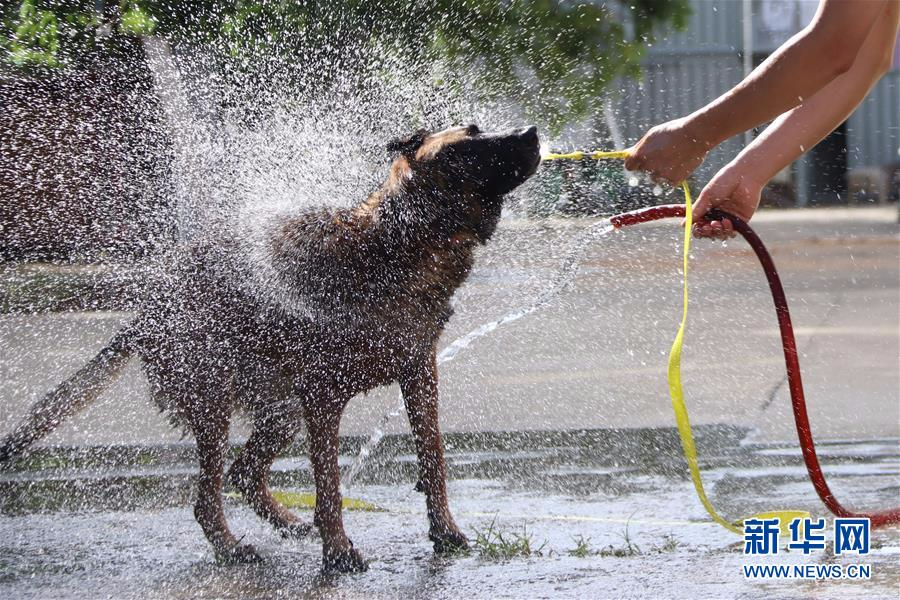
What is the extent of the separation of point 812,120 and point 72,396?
2722 millimetres

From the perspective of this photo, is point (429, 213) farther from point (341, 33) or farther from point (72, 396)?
point (341, 33)

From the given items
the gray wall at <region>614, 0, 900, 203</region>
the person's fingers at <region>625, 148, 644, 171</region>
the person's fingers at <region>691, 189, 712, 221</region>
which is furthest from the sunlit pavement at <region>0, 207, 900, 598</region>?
the gray wall at <region>614, 0, 900, 203</region>

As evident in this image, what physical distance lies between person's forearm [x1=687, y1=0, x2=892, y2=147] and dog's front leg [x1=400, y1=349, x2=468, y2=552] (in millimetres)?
1257

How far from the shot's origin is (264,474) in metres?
4.11

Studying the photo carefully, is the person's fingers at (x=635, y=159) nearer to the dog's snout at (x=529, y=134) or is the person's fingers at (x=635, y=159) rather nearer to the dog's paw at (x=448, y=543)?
the dog's snout at (x=529, y=134)

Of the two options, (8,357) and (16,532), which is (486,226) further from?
(8,357)

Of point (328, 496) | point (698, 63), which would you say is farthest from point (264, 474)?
point (698, 63)

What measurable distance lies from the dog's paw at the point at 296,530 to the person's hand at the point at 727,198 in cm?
171

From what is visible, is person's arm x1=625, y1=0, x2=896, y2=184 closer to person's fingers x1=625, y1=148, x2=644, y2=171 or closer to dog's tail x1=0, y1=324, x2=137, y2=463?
person's fingers x1=625, y1=148, x2=644, y2=171

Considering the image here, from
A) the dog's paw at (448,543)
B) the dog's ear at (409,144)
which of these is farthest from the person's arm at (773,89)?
the dog's paw at (448,543)

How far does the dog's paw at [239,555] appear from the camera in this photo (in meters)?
3.82

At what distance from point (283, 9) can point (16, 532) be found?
6.08 m

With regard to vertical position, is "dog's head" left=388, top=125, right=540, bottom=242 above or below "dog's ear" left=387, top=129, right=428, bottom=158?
below

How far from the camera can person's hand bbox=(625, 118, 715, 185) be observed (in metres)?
3.03
